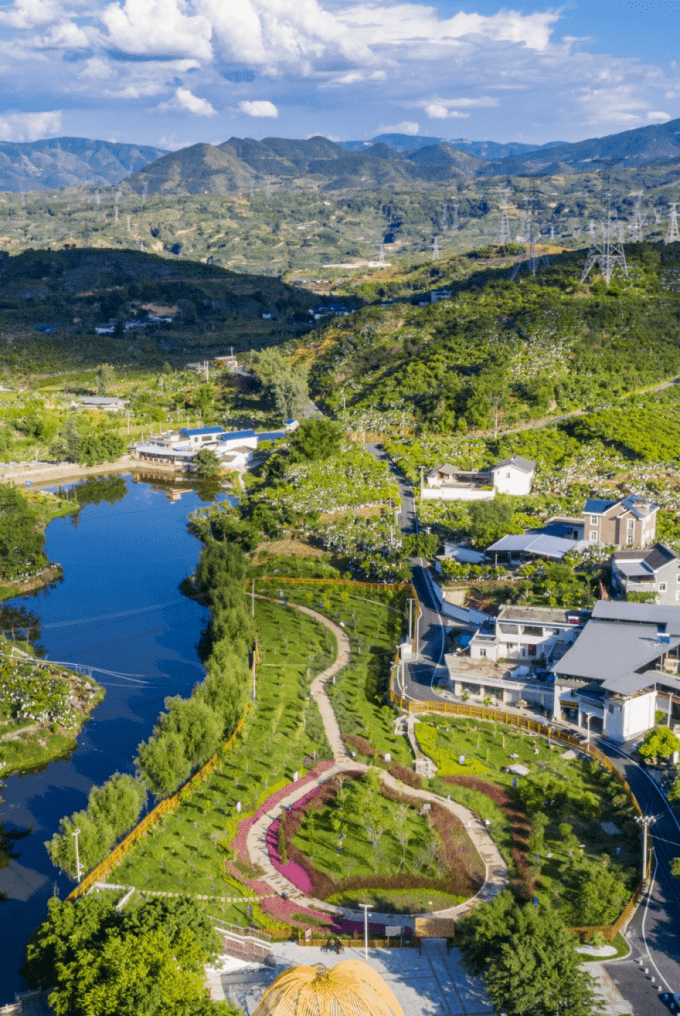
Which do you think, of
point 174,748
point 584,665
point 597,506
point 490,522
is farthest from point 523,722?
point 490,522

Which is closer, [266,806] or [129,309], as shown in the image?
[266,806]

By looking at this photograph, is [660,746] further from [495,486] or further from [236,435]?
[236,435]

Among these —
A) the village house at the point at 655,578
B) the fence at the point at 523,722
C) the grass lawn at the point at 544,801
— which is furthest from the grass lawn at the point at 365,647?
the village house at the point at 655,578

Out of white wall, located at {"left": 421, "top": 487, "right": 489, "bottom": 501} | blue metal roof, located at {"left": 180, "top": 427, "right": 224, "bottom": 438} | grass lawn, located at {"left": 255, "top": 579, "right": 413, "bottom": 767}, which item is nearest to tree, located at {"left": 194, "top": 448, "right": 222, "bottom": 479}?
blue metal roof, located at {"left": 180, "top": 427, "right": 224, "bottom": 438}

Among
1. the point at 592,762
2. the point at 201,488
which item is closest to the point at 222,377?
the point at 201,488

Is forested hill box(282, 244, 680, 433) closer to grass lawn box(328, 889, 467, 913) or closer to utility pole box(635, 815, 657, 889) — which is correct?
utility pole box(635, 815, 657, 889)

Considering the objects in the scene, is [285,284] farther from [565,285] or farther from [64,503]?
[64,503]
